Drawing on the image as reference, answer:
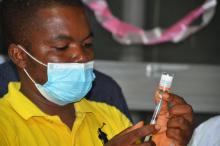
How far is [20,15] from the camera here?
2.54 meters

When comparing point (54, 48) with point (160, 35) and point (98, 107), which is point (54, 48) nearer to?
point (98, 107)

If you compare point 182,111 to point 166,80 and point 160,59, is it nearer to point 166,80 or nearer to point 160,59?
point 166,80

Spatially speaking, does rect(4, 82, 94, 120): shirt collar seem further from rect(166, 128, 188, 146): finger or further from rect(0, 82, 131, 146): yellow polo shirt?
rect(166, 128, 188, 146): finger

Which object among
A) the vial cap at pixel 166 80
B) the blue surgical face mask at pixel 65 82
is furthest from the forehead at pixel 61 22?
the vial cap at pixel 166 80

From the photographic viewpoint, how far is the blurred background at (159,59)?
183 inches

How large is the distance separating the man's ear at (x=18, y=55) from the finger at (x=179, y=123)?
70 centimetres

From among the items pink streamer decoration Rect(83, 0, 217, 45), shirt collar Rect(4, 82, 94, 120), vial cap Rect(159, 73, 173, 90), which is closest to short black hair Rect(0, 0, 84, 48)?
shirt collar Rect(4, 82, 94, 120)

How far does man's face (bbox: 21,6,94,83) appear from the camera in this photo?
2.47m

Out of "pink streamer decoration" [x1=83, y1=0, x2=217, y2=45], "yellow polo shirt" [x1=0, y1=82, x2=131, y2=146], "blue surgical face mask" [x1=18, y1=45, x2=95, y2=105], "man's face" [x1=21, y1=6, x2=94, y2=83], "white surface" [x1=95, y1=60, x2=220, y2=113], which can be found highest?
"man's face" [x1=21, y1=6, x2=94, y2=83]

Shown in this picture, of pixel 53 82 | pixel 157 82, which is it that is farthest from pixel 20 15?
pixel 157 82

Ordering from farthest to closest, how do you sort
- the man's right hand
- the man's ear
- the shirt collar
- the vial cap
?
1. the man's ear
2. the shirt collar
3. the vial cap
4. the man's right hand

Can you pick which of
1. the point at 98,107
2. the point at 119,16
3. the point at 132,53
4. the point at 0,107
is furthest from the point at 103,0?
the point at 0,107

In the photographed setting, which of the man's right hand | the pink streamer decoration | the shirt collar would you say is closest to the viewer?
the man's right hand

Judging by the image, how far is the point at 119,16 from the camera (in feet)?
15.4
